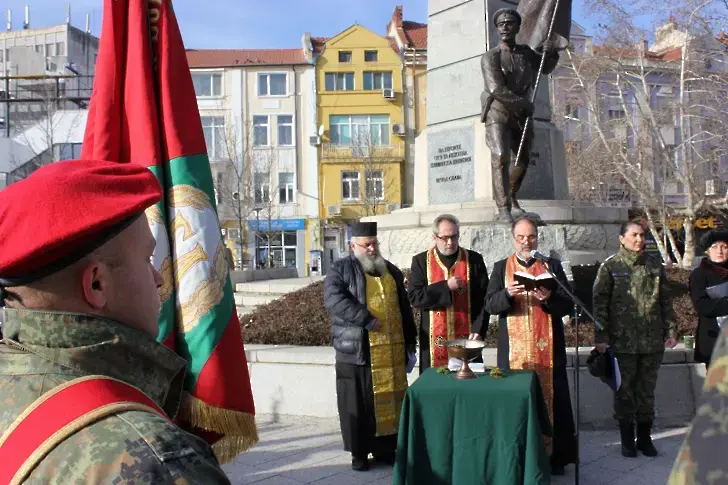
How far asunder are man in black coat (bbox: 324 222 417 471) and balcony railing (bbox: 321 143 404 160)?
36090mm

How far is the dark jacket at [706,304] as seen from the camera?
594 cm

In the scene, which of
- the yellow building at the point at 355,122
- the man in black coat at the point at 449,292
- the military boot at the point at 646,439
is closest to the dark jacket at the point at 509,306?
the man in black coat at the point at 449,292

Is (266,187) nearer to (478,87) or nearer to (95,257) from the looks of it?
(478,87)

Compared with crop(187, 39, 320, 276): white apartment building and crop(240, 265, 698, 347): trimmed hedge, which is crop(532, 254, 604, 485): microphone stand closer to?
crop(240, 265, 698, 347): trimmed hedge

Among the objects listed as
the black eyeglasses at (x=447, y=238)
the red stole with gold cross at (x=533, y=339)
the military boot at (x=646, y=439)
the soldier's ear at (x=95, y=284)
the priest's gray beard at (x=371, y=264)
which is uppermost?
the black eyeglasses at (x=447, y=238)

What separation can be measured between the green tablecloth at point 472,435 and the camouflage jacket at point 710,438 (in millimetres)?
3774

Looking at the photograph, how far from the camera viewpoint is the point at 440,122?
430 inches

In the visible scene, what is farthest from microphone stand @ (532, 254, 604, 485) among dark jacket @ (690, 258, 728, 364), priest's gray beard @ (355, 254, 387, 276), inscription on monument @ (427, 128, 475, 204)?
inscription on monument @ (427, 128, 475, 204)

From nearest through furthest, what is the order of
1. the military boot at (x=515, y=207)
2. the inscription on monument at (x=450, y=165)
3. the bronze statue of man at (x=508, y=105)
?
the bronze statue of man at (x=508, y=105)
the military boot at (x=515, y=207)
the inscription on monument at (x=450, y=165)

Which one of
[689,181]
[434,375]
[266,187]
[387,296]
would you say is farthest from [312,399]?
[266,187]

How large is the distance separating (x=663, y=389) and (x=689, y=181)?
18030mm

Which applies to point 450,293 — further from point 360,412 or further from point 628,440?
point 628,440

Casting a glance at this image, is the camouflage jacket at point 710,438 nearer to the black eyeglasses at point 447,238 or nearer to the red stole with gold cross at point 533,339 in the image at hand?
the red stole with gold cross at point 533,339

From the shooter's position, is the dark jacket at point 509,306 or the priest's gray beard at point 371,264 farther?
the priest's gray beard at point 371,264
